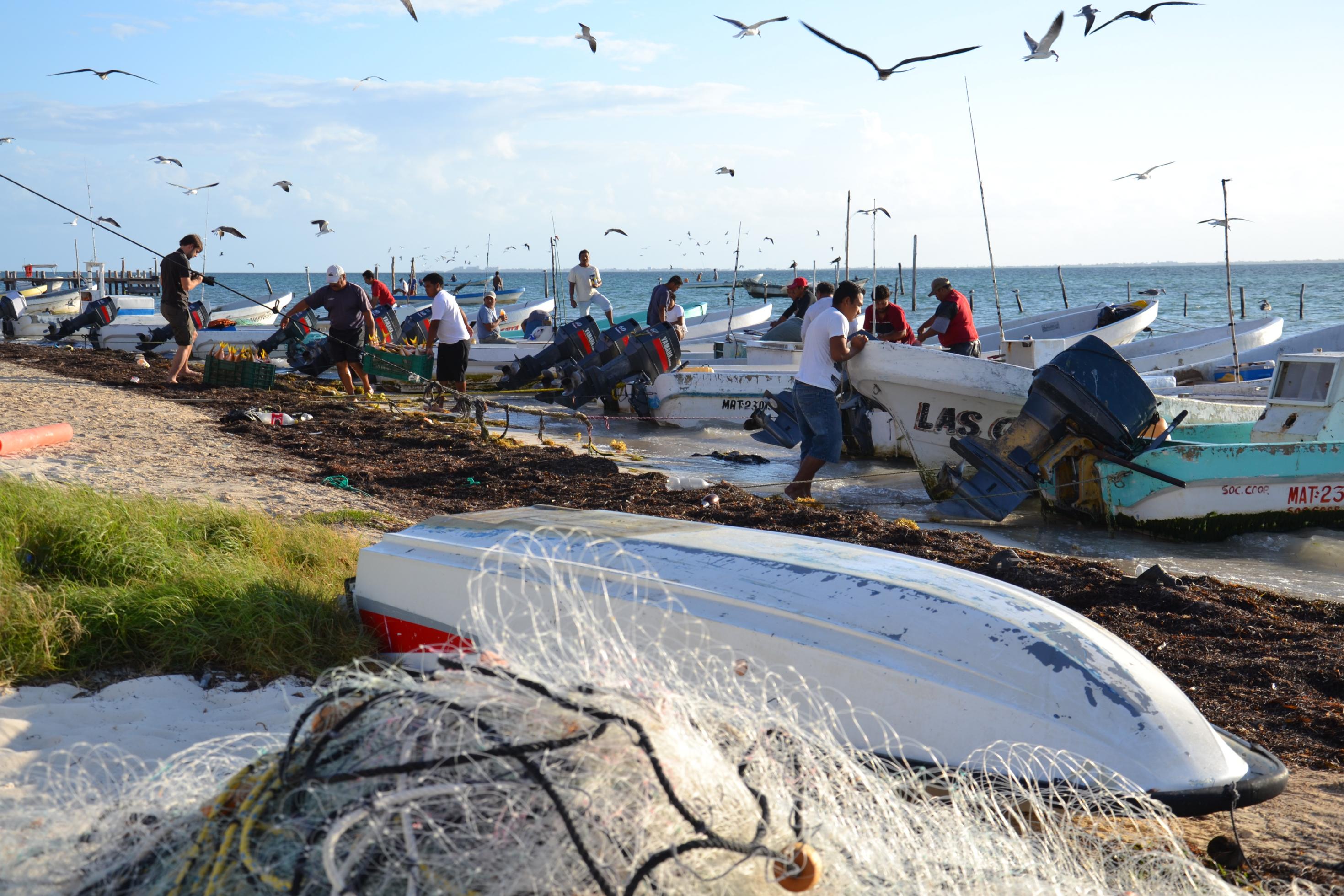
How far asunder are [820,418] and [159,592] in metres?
5.38

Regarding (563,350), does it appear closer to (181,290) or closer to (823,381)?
(181,290)

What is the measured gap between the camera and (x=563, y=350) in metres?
16.8

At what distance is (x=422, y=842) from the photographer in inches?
78.7

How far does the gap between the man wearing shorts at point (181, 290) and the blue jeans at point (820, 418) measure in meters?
7.36

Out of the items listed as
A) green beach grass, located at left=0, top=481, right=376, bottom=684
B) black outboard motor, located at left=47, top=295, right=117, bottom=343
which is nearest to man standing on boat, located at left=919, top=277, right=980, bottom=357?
green beach grass, located at left=0, top=481, right=376, bottom=684

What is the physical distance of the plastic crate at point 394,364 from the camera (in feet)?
52.9

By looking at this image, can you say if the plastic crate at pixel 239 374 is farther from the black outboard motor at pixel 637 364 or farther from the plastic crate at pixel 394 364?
the black outboard motor at pixel 637 364

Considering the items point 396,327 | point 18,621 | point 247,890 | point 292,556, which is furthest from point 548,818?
point 396,327

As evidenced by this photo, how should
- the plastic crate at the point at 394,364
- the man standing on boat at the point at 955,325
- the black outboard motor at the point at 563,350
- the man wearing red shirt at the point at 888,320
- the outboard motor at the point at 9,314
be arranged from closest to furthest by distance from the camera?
the man standing on boat at the point at 955,325 < the man wearing red shirt at the point at 888,320 < the plastic crate at the point at 394,364 < the black outboard motor at the point at 563,350 < the outboard motor at the point at 9,314

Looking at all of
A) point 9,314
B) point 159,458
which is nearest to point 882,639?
point 159,458

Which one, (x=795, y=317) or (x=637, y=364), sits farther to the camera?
(x=795, y=317)

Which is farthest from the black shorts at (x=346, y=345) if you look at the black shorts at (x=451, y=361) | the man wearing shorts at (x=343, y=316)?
the black shorts at (x=451, y=361)

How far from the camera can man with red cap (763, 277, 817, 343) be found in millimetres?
17859

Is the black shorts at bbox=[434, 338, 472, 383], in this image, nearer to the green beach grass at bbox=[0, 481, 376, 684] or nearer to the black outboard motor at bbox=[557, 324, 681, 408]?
the black outboard motor at bbox=[557, 324, 681, 408]
